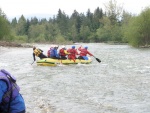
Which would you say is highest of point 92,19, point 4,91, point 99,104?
point 92,19

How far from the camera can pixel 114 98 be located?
11.3m

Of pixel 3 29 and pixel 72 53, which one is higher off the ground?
pixel 3 29

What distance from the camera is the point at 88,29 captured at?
10006cm

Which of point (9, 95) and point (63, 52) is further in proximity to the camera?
point (63, 52)

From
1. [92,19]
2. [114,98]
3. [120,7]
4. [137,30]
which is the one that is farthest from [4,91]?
[92,19]

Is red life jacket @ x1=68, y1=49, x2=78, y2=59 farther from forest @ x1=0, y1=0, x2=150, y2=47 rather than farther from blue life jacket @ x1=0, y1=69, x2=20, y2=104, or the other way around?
forest @ x1=0, y1=0, x2=150, y2=47

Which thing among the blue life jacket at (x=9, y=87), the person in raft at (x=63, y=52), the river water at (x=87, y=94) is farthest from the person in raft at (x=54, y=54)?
the blue life jacket at (x=9, y=87)

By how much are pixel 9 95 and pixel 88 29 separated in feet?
316

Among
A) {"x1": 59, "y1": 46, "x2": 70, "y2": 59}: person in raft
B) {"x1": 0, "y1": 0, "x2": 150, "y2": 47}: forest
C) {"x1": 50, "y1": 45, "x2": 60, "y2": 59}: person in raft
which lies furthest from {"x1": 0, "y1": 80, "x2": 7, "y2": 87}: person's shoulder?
{"x1": 0, "y1": 0, "x2": 150, "y2": 47}: forest

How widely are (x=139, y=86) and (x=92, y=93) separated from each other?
8.62ft

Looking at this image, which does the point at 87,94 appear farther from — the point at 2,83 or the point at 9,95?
the point at 2,83

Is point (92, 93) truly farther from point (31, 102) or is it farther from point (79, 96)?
point (31, 102)

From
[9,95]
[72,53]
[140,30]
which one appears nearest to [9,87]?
[9,95]

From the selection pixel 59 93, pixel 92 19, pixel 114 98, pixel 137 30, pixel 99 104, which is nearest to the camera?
pixel 99 104
